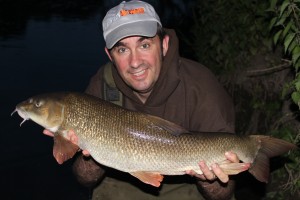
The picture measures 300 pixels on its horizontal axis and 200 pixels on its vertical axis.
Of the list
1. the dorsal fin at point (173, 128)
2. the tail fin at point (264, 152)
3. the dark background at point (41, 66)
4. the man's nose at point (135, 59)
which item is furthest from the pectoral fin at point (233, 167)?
the dark background at point (41, 66)

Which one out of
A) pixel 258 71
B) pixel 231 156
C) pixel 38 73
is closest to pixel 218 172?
pixel 231 156

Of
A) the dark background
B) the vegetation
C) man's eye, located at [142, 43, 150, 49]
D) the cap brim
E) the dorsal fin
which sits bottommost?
the dark background

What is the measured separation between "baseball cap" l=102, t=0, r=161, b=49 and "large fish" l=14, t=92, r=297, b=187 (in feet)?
1.75

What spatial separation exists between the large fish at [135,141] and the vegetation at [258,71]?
164 centimetres

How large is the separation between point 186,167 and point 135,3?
1393 mm

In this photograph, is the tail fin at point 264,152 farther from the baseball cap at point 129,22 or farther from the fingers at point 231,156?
the baseball cap at point 129,22

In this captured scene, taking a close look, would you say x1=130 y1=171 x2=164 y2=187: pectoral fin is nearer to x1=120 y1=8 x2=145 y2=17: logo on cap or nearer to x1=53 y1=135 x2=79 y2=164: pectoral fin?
x1=53 y1=135 x2=79 y2=164: pectoral fin

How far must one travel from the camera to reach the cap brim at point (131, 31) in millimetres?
3256

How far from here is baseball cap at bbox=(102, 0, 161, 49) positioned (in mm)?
3271

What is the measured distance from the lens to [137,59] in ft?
10.7

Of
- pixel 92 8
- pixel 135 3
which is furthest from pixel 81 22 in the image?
pixel 135 3

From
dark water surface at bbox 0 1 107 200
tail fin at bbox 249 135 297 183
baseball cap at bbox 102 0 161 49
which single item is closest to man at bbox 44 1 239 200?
baseball cap at bbox 102 0 161 49

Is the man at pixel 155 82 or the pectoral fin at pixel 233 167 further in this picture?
the man at pixel 155 82

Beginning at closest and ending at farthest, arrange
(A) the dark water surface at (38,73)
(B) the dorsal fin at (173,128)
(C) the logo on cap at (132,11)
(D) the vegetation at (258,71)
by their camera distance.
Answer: (B) the dorsal fin at (173,128) → (C) the logo on cap at (132,11) → (D) the vegetation at (258,71) → (A) the dark water surface at (38,73)
